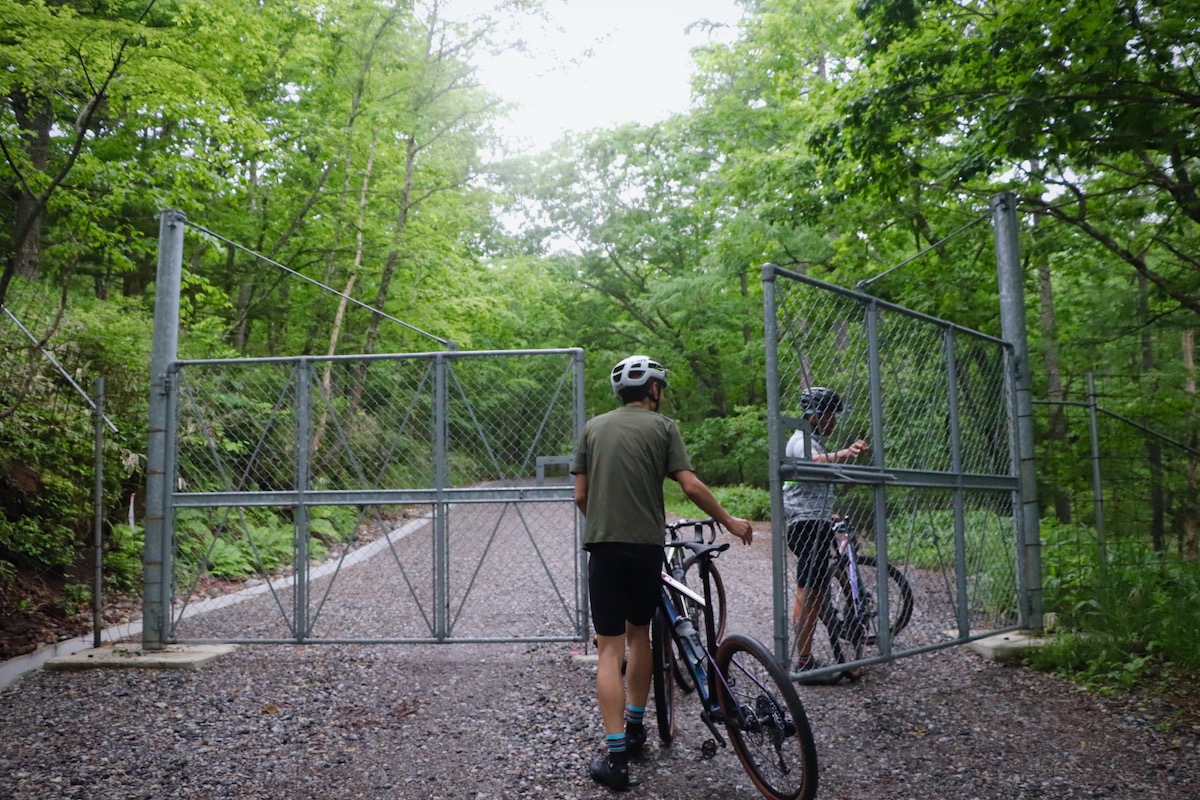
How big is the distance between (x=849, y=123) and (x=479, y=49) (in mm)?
10876

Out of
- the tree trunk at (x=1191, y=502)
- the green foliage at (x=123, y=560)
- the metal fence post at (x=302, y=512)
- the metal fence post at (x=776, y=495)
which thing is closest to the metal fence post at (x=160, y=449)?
the metal fence post at (x=302, y=512)

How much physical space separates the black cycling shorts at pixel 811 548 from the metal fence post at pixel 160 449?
4.76m

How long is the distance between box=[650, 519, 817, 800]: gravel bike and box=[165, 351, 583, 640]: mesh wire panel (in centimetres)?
241

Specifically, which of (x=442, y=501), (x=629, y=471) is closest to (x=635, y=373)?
(x=629, y=471)

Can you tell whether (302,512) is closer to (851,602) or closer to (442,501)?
(442,501)

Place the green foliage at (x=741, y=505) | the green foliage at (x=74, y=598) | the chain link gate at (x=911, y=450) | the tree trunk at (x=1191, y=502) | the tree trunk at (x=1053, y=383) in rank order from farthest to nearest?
the green foliage at (x=741, y=505) < the tree trunk at (x=1053, y=383) < the tree trunk at (x=1191, y=502) < the green foliage at (x=74, y=598) < the chain link gate at (x=911, y=450)

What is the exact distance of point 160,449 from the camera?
274 inches

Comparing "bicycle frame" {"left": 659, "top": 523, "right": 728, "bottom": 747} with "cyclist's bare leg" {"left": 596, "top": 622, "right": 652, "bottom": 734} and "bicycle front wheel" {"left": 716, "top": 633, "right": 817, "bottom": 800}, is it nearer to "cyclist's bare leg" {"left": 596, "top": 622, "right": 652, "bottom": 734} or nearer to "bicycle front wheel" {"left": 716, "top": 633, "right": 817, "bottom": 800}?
"bicycle front wheel" {"left": 716, "top": 633, "right": 817, "bottom": 800}

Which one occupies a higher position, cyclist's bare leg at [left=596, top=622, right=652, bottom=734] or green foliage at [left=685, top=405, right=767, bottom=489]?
green foliage at [left=685, top=405, right=767, bottom=489]

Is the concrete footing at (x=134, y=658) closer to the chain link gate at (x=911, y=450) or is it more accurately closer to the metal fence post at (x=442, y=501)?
the metal fence post at (x=442, y=501)

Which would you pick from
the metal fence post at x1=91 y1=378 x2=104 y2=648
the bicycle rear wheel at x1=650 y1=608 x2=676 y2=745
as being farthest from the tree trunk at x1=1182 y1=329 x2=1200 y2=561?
the metal fence post at x1=91 y1=378 x2=104 y2=648

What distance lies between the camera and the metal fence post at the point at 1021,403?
22.2 feet

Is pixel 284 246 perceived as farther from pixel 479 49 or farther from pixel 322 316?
pixel 479 49

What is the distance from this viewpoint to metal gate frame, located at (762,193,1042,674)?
15.4 feet
